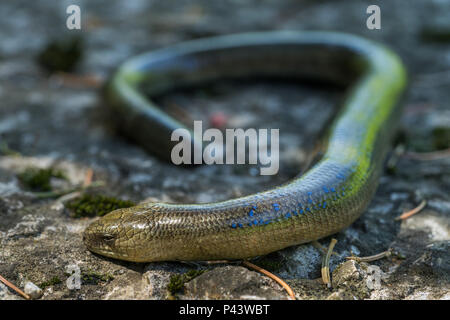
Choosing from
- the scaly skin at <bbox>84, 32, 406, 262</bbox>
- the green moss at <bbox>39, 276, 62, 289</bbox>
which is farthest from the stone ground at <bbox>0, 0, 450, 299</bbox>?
the scaly skin at <bbox>84, 32, 406, 262</bbox>

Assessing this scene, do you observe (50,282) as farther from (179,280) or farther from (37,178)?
(37,178)

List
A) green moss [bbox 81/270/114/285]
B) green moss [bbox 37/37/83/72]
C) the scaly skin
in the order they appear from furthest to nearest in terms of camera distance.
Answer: green moss [bbox 37/37/83/72] < the scaly skin < green moss [bbox 81/270/114/285]

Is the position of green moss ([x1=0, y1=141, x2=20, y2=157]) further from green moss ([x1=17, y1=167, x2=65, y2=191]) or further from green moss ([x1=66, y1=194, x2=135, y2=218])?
green moss ([x1=66, y1=194, x2=135, y2=218])

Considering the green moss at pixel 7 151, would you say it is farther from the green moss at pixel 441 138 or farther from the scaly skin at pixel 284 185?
the green moss at pixel 441 138

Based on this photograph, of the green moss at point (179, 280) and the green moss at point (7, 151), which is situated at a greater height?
the green moss at point (7, 151)

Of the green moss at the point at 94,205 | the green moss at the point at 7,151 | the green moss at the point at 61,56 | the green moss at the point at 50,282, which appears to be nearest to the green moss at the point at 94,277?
the green moss at the point at 50,282

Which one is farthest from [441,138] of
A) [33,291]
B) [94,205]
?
[33,291]
